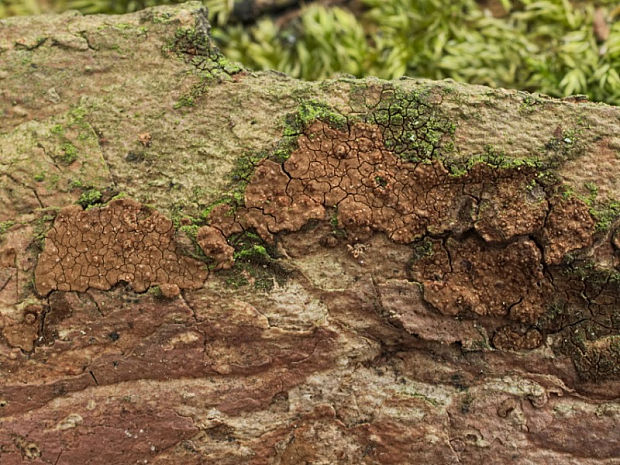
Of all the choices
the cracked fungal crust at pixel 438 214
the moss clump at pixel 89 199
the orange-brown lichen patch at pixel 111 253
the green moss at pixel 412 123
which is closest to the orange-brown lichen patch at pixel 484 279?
the cracked fungal crust at pixel 438 214

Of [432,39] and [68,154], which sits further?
[432,39]

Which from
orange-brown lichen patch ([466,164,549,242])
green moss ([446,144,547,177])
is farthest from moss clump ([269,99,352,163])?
orange-brown lichen patch ([466,164,549,242])

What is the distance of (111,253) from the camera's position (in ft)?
8.70

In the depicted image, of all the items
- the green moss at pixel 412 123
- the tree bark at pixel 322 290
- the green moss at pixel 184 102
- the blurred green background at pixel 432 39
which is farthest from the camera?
the blurred green background at pixel 432 39

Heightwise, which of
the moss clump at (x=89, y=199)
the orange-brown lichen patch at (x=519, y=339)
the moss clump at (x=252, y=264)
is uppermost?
the moss clump at (x=89, y=199)

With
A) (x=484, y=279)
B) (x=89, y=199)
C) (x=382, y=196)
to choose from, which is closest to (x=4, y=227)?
(x=89, y=199)

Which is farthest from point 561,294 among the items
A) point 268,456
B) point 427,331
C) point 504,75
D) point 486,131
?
point 504,75

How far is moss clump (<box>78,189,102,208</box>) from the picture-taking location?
273cm

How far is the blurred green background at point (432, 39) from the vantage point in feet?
14.8

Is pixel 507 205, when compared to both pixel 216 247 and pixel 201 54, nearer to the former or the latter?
pixel 216 247

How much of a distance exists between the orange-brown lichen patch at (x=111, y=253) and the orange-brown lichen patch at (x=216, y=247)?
0.24 feet

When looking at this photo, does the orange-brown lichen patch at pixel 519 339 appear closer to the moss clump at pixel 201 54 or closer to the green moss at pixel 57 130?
the moss clump at pixel 201 54

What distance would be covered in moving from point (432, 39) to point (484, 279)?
8.73 ft

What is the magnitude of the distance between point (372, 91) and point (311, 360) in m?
1.26
